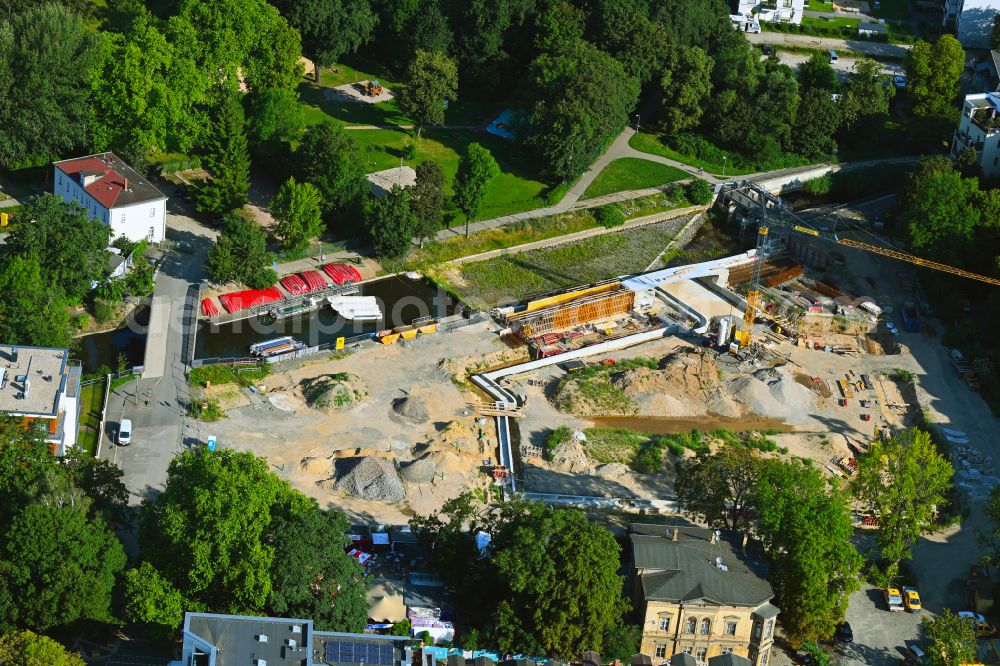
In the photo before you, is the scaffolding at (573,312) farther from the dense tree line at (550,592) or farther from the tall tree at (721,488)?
the dense tree line at (550,592)

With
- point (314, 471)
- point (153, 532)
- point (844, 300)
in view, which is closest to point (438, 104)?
point (844, 300)

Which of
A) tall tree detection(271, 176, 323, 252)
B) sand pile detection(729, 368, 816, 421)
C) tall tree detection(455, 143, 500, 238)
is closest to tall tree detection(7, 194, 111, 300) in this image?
tall tree detection(271, 176, 323, 252)

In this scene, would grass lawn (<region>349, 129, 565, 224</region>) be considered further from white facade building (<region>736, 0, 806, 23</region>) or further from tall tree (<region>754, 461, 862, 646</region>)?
tall tree (<region>754, 461, 862, 646</region>)

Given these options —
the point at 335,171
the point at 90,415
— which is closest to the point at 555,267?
the point at 335,171

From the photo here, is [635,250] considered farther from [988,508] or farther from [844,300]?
[988,508]

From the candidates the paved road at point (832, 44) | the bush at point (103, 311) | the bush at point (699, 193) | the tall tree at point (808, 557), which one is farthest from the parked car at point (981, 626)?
the paved road at point (832, 44)

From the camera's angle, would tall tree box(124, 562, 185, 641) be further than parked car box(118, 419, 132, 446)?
No
